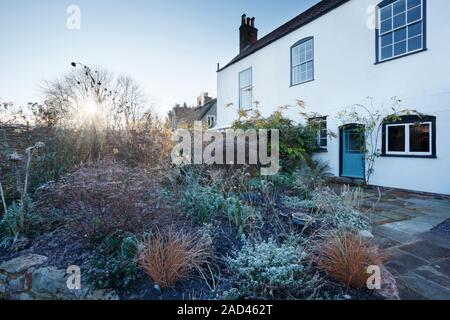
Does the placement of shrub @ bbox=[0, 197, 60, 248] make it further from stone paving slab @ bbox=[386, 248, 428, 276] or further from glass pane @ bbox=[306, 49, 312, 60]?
glass pane @ bbox=[306, 49, 312, 60]

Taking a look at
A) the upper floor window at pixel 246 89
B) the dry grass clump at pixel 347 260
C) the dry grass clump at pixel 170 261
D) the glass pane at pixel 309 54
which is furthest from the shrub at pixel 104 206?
the upper floor window at pixel 246 89

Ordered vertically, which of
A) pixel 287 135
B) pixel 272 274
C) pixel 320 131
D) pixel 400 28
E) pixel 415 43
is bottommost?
pixel 272 274

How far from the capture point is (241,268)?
1.90 metres

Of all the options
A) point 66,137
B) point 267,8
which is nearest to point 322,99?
point 267,8

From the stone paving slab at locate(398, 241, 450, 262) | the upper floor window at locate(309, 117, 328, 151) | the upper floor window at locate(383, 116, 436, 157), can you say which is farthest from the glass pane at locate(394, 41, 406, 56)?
the stone paving slab at locate(398, 241, 450, 262)

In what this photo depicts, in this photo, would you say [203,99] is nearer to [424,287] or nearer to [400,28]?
[400,28]

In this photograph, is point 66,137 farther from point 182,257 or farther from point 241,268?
point 241,268

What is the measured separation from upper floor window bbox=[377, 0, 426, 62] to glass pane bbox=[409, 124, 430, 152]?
1831 millimetres

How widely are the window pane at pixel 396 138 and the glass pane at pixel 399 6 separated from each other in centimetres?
292

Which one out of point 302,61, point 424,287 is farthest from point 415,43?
point 424,287

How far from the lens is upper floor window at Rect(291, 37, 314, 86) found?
8.27 m

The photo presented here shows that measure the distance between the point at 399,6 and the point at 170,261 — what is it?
7.84 m

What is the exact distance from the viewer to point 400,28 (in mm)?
5840
